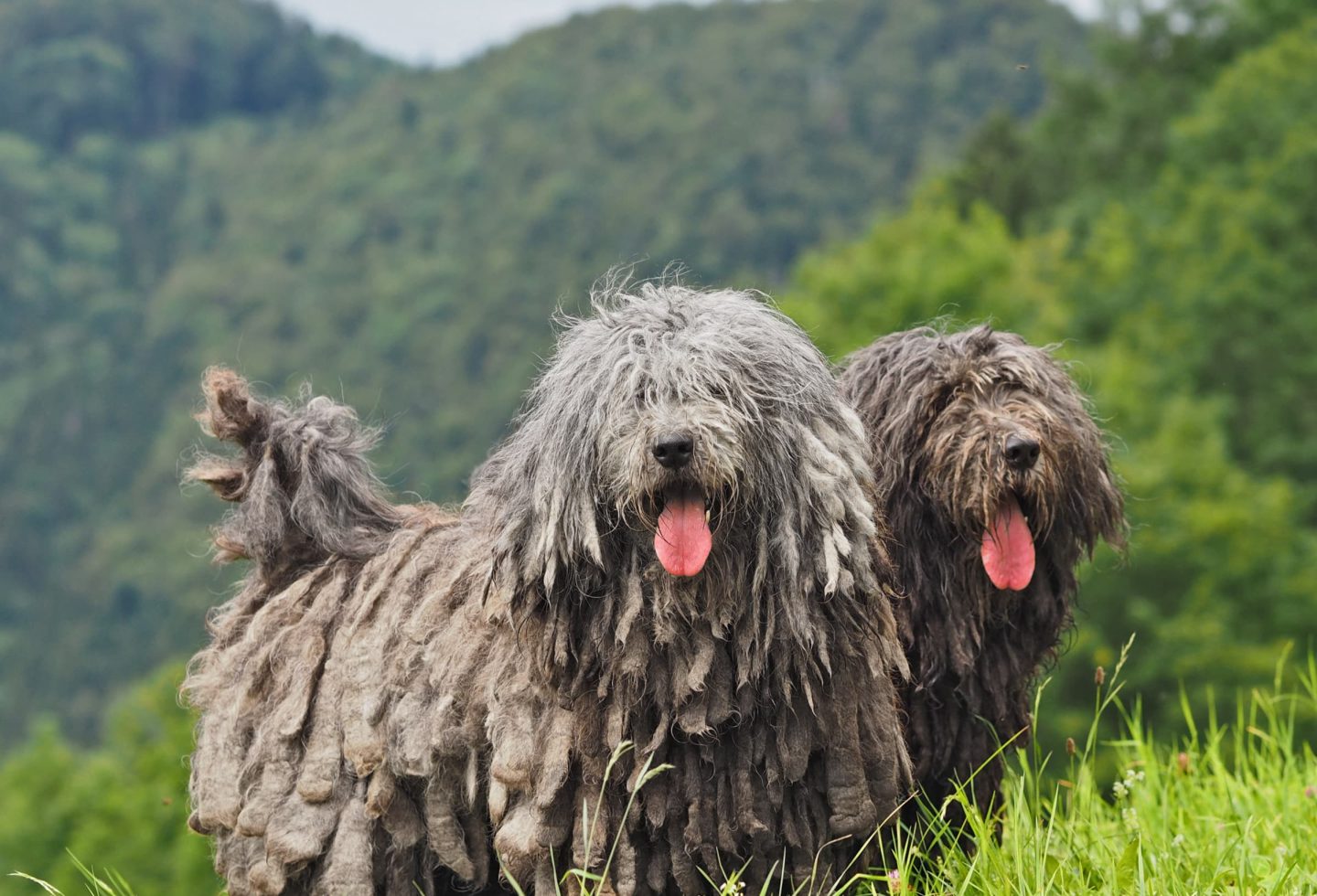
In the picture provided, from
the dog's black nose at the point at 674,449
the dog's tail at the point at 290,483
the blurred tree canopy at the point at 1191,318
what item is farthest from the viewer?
the blurred tree canopy at the point at 1191,318

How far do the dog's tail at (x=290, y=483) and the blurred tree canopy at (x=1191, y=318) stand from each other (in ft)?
42.6

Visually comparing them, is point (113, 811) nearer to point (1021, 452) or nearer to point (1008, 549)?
point (1008, 549)

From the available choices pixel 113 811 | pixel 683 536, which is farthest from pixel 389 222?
pixel 683 536

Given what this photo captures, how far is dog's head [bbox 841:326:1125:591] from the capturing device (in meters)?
5.14

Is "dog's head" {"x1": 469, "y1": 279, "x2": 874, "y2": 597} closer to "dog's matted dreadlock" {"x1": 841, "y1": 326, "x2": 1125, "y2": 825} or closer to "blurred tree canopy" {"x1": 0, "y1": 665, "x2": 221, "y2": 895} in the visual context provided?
"dog's matted dreadlock" {"x1": 841, "y1": 326, "x2": 1125, "y2": 825}

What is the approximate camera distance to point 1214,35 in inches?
1515

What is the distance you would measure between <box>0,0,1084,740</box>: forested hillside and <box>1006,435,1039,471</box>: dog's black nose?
7069 centimetres

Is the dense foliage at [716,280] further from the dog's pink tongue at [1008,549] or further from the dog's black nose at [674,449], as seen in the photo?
the dog's black nose at [674,449]

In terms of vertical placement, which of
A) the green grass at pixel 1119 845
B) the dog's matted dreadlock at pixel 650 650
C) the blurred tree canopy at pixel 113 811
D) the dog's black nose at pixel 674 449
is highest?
the dog's black nose at pixel 674 449

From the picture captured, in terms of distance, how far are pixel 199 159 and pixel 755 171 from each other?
9034cm

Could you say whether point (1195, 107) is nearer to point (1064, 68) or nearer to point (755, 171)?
point (1064, 68)

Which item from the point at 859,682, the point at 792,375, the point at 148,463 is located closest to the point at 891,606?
the point at 859,682

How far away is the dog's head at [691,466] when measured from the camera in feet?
14.2

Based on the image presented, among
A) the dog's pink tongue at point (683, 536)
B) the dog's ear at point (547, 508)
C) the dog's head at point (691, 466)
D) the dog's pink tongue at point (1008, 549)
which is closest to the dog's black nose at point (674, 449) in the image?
the dog's head at point (691, 466)
